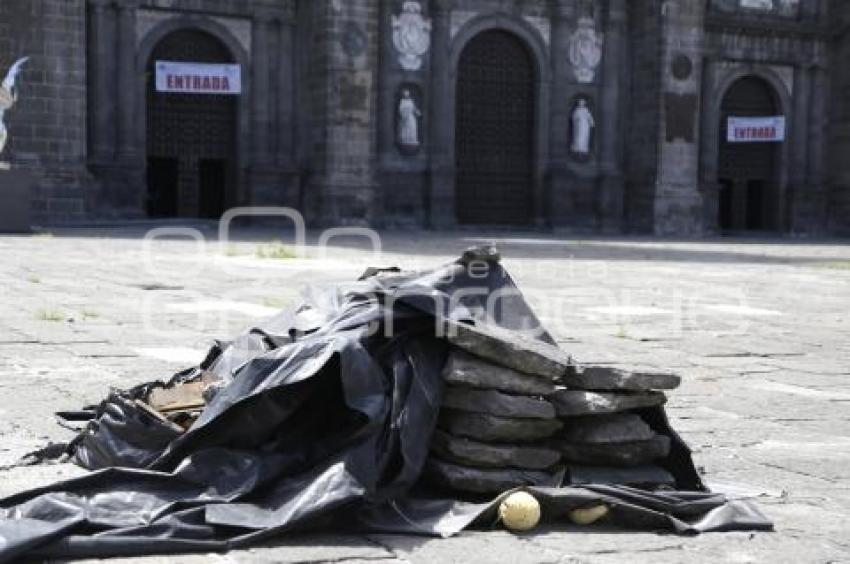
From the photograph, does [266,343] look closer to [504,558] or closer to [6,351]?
[504,558]

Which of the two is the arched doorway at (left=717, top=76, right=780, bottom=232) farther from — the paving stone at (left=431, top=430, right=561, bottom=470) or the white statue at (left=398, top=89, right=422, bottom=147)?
the paving stone at (left=431, top=430, right=561, bottom=470)

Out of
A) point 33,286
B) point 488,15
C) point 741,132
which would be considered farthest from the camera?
point 741,132

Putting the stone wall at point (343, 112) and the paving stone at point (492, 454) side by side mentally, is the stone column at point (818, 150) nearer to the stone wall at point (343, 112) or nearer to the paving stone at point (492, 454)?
the stone wall at point (343, 112)

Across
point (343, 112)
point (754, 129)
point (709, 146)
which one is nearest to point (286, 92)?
point (343, 112)

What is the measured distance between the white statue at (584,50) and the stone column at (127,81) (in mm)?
10177

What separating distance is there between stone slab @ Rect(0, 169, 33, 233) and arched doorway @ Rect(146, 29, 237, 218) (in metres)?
5.50

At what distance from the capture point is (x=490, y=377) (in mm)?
A: 3740

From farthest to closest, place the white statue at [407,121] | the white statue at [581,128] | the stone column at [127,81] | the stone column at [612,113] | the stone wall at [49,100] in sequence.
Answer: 1. the stone column at [612,113]
2. the white statue at [581,128]
3. the white statue at [407,121]
4. the stone column at [127,81]
5. the stone wall at [49,100]

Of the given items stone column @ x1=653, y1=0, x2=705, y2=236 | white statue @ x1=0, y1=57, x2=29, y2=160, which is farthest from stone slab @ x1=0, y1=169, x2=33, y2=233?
stone column @ x1=653, y1=0, x2=705, y2=236

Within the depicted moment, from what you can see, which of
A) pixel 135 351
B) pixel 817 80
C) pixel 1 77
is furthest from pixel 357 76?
pixel 135 351

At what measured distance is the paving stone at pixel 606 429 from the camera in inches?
150

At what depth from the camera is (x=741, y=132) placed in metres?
30.1

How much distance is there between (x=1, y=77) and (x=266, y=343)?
18888 mm

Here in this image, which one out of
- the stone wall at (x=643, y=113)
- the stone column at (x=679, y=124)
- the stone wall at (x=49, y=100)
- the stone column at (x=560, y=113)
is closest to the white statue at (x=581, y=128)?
the stone column at (x=560, y=113)
